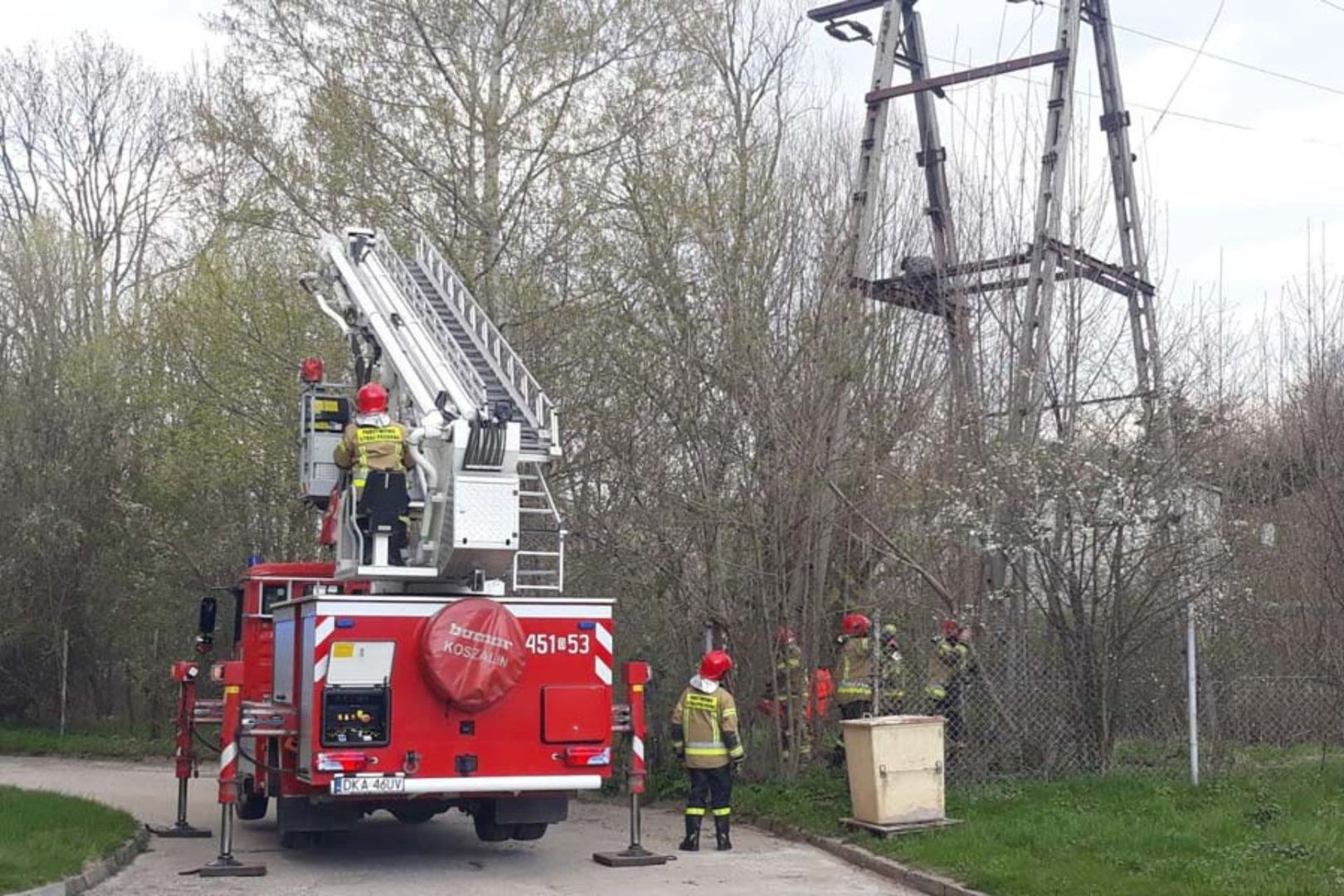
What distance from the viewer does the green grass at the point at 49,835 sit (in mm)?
10812

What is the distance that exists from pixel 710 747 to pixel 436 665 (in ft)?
9.52

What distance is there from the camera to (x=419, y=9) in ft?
65.7

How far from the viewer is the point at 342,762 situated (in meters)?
11.2

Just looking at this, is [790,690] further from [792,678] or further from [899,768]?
[899,768]

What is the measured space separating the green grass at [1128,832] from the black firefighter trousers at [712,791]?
106cm

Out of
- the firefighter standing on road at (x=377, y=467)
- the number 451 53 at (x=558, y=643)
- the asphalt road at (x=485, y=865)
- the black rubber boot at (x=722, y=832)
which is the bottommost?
the asphalt road at (x=485, y=865)

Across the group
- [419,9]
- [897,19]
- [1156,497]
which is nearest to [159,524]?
[419,9]

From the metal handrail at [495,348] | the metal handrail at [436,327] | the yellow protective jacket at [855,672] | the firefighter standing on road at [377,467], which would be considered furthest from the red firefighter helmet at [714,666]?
the metal handrail at [436,327]

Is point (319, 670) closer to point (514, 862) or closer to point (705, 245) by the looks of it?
point (514, 862)

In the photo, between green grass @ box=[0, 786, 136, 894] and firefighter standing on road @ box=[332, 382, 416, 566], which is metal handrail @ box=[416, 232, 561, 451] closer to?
firefighter standing on road @ box=[332, 382, 416, 566]

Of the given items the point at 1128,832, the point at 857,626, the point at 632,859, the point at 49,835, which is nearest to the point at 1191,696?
the point at 1128,832

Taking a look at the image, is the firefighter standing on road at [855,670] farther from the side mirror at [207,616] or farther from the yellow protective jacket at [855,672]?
the side mirror at [207,616]

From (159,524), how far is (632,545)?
13.0 meters

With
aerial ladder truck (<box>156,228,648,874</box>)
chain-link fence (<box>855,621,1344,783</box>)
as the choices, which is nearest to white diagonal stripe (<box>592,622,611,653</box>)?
aerial ladder truck (<box>156,228,648,874</box>)
